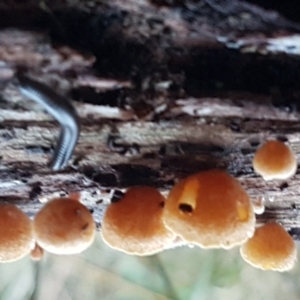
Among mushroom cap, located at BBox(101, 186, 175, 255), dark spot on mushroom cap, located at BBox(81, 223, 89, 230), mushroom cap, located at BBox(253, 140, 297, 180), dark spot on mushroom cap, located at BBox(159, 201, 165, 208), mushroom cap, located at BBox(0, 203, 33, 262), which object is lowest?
mushroom cap, located at BBox(0, 203, 33, 262)

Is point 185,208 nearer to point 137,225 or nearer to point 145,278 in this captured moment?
point 137,225

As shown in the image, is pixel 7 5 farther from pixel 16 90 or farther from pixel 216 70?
pixel 216 70

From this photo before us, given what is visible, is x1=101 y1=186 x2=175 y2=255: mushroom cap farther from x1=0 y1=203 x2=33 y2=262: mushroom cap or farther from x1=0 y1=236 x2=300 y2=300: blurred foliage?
x1=0 y1=236 x2=300 y2=300: blurred foliage

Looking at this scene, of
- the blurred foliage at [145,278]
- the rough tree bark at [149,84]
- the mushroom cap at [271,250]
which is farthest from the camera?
the blurred foliage at [145,278]

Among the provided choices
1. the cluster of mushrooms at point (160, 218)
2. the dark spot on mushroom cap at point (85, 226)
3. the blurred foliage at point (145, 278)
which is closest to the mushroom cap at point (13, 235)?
the cluster of mushrooms at point (160, 218)

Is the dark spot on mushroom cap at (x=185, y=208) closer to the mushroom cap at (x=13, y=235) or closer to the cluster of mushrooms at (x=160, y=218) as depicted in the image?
the cluster of mushrooms at (x=160, y=218)

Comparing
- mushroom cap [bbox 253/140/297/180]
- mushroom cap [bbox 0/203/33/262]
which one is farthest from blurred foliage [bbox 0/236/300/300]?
mushroom cap [bbox 253/140/297/180]

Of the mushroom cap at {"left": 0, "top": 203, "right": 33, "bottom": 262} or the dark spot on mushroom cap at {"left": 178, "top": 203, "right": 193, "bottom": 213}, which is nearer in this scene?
the dark spot on mushroom cap at {"left": 178, "top": 203, "right": 193, "bottom": 213}

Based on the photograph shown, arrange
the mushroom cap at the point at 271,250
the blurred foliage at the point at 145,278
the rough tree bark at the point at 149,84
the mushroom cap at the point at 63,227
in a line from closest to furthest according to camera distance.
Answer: the rough tree bark at the point at 149,84 → the mushroom cap at the point at 63,227 → the mushroom cap at the point at 271,250 → the blurred foliage at the point at 145,278
